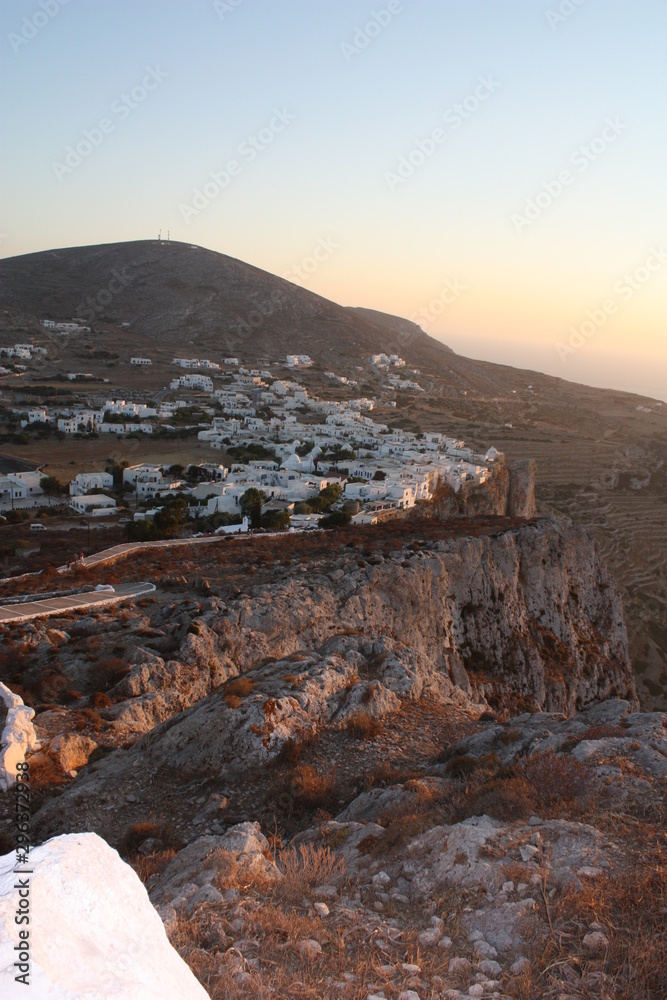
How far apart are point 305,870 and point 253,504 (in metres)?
31.6

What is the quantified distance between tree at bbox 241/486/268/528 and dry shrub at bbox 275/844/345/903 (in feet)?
92.2

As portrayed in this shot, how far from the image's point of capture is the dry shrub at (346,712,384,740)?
970 centimetres

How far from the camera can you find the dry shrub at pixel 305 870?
5402 millimetres

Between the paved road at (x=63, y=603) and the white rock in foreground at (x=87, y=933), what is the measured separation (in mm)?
11881

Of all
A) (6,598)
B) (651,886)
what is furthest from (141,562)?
(651,886)

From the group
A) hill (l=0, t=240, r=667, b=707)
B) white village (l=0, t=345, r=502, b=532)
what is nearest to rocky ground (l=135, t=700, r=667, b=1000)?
Answer: white village (l=0, t=345, r=502, b=532)

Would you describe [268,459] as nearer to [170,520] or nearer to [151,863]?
[170,520]

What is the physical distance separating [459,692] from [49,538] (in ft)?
75.0

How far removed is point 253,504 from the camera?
121 ft

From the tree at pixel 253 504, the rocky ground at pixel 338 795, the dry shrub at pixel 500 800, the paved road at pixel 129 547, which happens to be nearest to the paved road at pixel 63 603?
the rocky ground at pixel 338 795

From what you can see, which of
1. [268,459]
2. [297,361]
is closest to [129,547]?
[268,459]

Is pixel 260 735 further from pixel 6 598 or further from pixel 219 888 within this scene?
pixel 6 598

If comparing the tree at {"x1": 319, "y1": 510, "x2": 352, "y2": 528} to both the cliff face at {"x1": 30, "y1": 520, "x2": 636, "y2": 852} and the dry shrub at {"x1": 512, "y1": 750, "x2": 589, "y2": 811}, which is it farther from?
the dry shrub at {"x1": 512, "y1": 750, "x2": 589, "y2": 811}

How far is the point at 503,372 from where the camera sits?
496 feet
